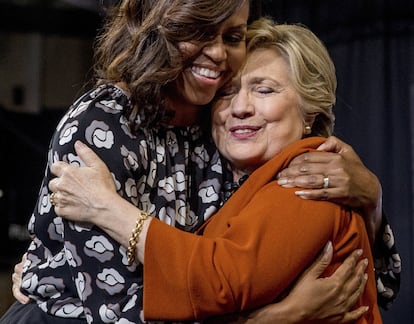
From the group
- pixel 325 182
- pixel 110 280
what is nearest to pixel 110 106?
pixel 110 280

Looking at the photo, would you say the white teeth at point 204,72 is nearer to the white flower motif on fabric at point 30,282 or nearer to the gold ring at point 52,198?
the gold ring at point 52,198

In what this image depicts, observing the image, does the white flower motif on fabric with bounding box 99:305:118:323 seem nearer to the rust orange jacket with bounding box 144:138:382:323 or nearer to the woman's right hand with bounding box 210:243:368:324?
the rust orange jacket with bounding box 144:138:382:323

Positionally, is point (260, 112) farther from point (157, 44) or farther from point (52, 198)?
point (52, 198)

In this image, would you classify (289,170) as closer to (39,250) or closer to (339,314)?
(339,314)

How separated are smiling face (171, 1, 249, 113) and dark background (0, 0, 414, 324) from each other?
186 centimetres

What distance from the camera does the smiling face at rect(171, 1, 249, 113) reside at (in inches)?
74.3

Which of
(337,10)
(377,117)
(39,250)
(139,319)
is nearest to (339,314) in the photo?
(139,319)

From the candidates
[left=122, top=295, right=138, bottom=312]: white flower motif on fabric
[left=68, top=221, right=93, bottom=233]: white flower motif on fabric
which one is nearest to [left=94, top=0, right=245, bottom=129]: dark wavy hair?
[left=68, top=221, right=93, bottom=233]: white flower motif on fabric

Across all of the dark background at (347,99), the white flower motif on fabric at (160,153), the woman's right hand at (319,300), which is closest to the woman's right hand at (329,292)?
the woman's right hand at (319,300)

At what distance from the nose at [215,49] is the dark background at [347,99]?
194 cm

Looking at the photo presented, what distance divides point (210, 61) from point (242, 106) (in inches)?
5.9

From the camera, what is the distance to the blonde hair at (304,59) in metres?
2.02

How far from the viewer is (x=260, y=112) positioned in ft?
6.53

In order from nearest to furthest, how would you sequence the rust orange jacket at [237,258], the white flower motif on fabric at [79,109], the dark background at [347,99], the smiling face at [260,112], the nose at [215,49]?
the rust orange jacket at [237,258] → the white flower motif on fabric at [79,109] → the nose at [215,49] → the smiling face at [260,112] → the dark background at [347,99]
